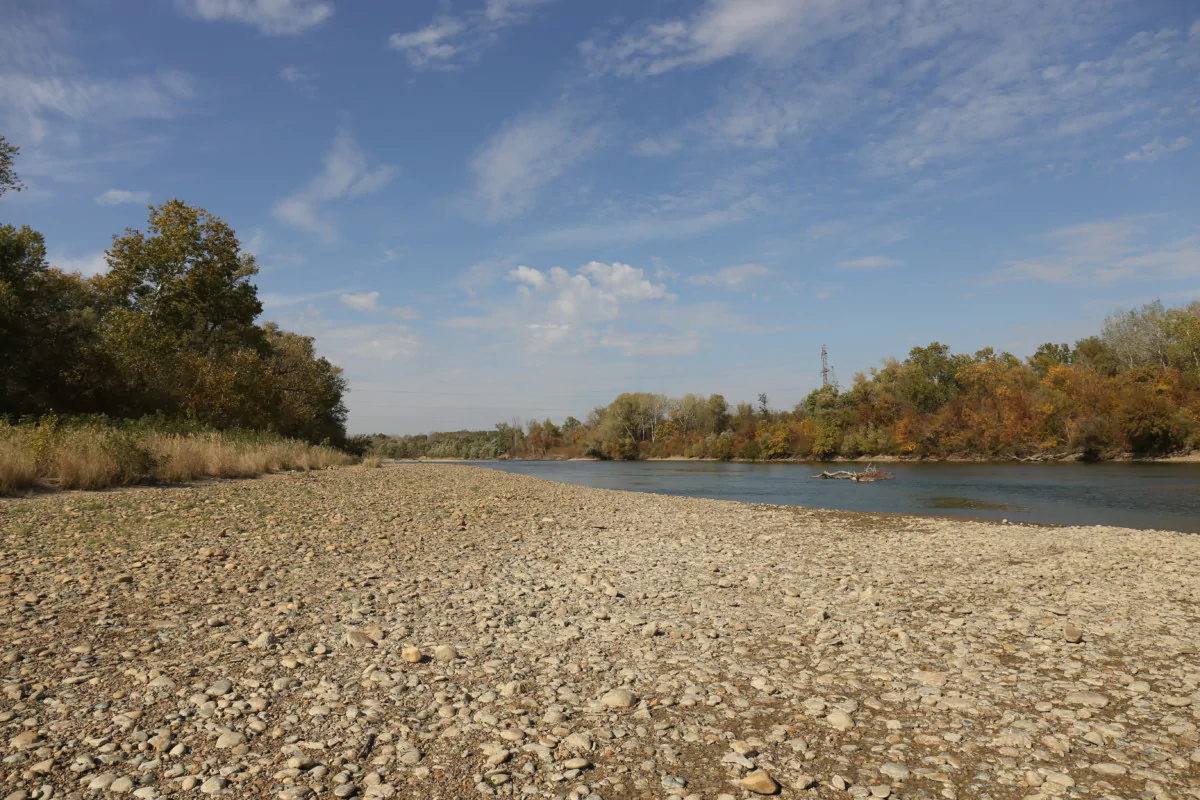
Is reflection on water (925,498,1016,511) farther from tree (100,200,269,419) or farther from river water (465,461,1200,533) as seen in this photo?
tree (100,200,269,419)

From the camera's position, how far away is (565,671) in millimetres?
4996

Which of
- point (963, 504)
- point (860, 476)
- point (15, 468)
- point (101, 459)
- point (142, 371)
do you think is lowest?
point (963, 504)

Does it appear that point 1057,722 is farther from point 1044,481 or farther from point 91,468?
point 1044,481

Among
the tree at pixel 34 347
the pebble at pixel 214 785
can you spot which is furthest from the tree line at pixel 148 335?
A: the pebble at pixel 214 785

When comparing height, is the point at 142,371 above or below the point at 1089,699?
above

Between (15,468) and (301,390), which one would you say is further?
(301,390)

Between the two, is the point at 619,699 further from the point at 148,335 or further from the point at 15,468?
the point at 148,335

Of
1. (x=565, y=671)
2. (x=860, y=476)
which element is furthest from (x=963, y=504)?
(x=565, y=671)

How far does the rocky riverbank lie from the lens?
3451mm

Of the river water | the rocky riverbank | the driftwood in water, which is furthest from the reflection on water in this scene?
the rocky riverbank

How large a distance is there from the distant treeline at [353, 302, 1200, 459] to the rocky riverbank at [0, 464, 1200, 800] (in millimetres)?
46936

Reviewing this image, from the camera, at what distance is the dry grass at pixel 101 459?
12.1 m

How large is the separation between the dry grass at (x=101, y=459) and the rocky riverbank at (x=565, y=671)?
8.91ft

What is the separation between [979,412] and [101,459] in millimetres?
73515
